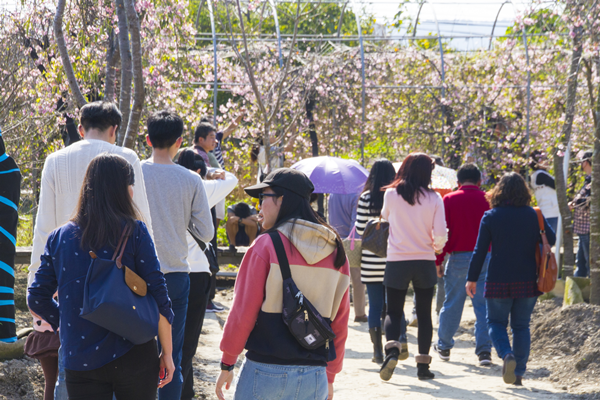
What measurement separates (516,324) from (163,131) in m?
3.31

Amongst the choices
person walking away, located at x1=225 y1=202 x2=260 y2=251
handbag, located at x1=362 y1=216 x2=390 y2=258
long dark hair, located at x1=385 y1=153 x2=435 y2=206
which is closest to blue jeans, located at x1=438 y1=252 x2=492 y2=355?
handbag, located at x1=362 y1=216 x2=390 y2=258

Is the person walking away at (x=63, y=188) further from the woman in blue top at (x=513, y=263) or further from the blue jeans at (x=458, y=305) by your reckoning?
the blue jeans at (x=458, y=305)

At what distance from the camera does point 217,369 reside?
5520 mm

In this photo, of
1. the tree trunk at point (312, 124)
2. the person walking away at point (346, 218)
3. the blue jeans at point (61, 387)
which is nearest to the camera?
the blue jeans at point (61, 387)

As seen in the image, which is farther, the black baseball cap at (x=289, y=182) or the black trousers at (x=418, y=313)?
the black trousers at (x=418, y=313)

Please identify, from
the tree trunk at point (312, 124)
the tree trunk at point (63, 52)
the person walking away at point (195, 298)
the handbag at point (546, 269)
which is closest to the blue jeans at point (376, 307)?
the handbag at point (546, 269)

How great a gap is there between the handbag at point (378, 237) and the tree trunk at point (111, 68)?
7.75 ft

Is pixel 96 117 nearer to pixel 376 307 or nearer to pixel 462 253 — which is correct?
pixel 376 307

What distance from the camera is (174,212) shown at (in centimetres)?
367

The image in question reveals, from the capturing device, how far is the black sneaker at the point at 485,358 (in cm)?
597

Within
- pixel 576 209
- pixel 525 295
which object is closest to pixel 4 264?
pixel 525 295

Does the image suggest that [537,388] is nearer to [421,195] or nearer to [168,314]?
[421,195]

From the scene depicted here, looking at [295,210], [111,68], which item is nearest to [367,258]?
[111,68]

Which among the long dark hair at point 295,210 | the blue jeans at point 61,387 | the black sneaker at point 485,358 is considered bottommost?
→ the black sneaker at point 485,358
